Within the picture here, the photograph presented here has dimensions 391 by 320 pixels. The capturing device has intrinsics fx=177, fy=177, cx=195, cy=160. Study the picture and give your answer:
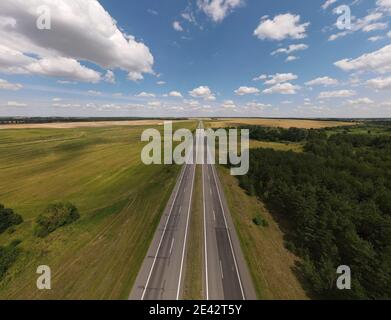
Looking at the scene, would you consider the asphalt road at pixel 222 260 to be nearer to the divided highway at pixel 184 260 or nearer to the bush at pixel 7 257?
the divided highway at pixel 184 260

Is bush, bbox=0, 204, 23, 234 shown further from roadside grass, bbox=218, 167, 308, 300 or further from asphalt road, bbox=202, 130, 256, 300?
roadside grass, bbox=218, 167, 308, 300

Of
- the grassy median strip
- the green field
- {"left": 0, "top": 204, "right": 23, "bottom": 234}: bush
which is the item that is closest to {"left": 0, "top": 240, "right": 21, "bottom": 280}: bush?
the green field

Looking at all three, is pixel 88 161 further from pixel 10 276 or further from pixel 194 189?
pixel 10 276

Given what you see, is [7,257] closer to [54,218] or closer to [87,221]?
[54,218]
